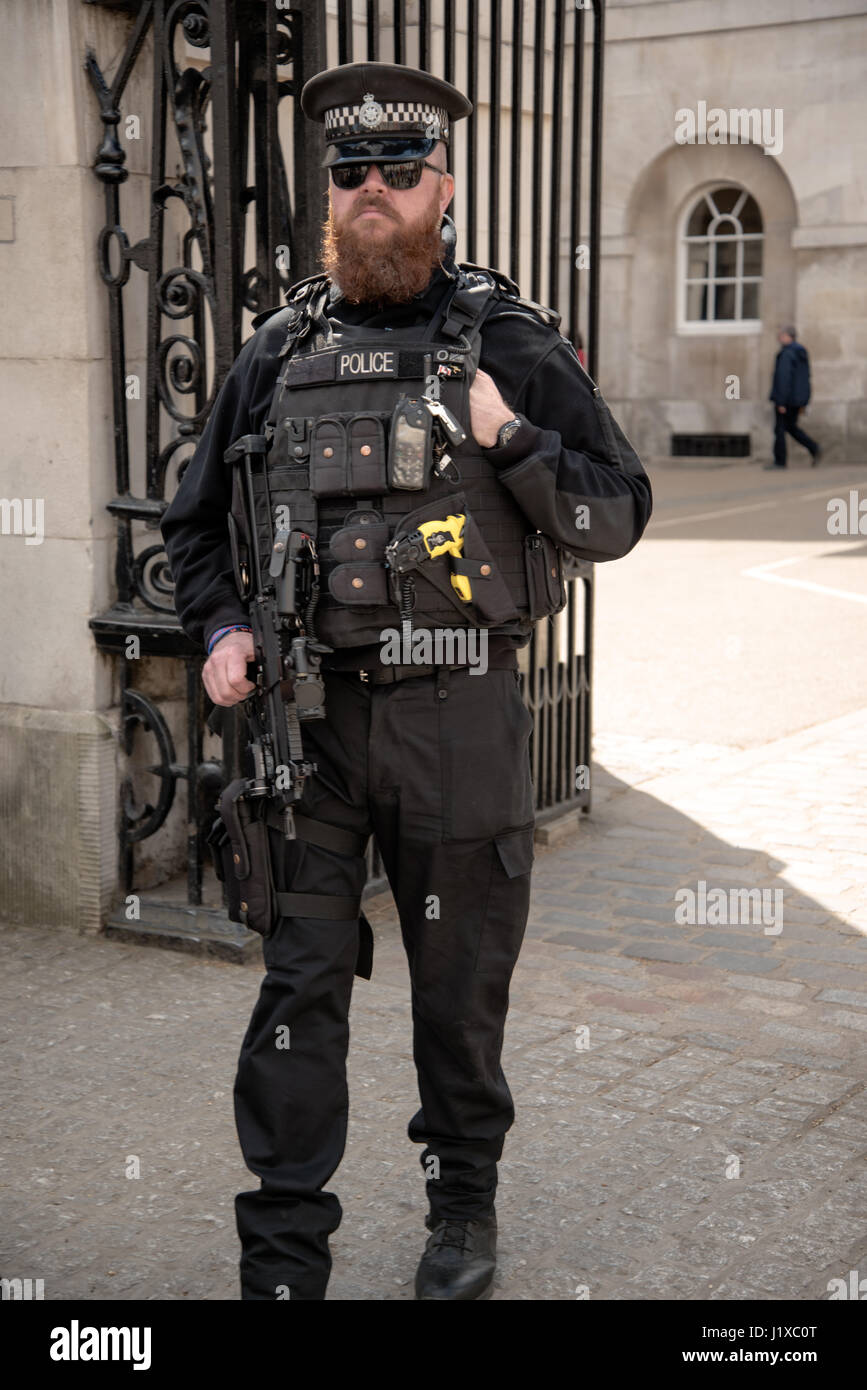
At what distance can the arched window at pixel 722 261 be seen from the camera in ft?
78.3

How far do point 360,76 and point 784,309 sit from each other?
21.5m

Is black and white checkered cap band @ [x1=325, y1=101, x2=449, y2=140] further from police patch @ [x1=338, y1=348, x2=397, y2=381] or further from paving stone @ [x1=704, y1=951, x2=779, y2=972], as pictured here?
paving stone @ [x1=704, y1=951, x2=779, y2=972]

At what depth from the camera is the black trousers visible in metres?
3.11

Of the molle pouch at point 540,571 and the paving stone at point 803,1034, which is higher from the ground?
the molle pouch at point 540,571

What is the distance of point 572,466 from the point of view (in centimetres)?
315

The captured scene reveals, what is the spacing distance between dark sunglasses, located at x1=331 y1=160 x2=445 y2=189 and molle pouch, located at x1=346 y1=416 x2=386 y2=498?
0.44 m

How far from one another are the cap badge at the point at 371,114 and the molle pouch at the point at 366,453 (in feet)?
1.78

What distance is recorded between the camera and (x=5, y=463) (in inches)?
212

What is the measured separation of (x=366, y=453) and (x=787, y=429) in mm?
20755

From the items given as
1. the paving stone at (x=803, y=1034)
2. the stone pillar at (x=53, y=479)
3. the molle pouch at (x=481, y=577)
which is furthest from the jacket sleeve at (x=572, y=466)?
the stone pillar at (x=53, y=479)
